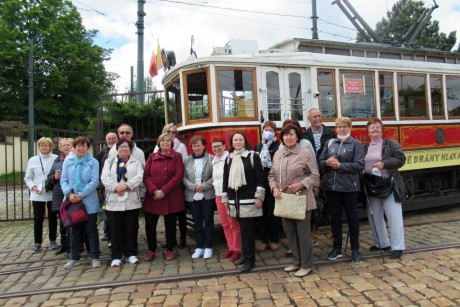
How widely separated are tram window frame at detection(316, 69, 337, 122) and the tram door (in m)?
0.31

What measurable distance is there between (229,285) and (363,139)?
12.8ft

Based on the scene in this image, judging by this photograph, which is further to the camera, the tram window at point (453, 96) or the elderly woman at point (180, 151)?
the tram window at point (453, 96)

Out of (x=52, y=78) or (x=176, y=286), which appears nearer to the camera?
(x=176, y=286)

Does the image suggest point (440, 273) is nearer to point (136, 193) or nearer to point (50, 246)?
point (136, 193)

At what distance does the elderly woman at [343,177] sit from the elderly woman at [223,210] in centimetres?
124

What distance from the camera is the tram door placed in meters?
6.36

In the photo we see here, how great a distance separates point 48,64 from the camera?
22984 mm

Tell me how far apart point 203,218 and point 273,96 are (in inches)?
91.4

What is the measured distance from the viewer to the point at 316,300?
3.94 m

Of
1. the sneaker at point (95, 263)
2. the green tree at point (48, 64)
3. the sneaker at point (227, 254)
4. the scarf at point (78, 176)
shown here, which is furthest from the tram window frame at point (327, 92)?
the green tree at point (48, 64)

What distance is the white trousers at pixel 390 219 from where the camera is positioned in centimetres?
514

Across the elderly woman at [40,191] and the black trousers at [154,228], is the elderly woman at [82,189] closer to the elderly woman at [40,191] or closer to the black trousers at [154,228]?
the black trousers at [154,228]

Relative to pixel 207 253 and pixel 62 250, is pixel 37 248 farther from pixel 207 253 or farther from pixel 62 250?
pixel 207 253

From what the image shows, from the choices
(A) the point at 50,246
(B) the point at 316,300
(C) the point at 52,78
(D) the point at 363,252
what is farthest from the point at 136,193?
(C) the point at 52,78
